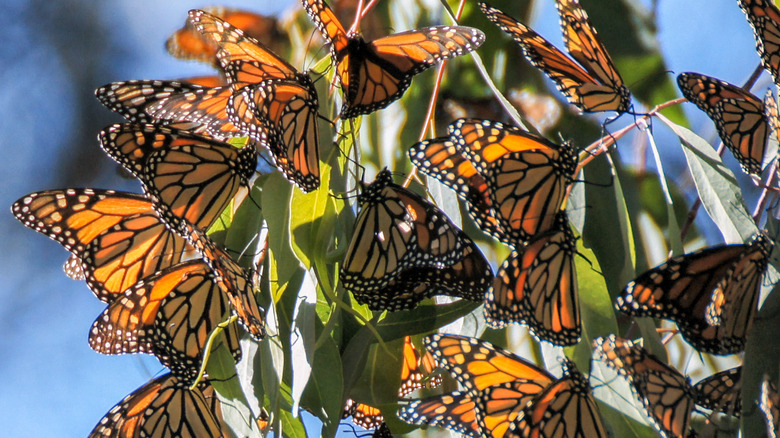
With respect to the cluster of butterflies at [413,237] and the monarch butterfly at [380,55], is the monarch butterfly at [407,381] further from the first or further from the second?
the monarch butterfly at [380,55]

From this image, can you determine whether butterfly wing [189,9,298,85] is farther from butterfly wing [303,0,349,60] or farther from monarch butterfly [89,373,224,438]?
monarch butterfly [89,373,224,438]

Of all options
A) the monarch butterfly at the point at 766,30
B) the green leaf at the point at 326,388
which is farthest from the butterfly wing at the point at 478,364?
the monarch butterfly at the point at 766,30

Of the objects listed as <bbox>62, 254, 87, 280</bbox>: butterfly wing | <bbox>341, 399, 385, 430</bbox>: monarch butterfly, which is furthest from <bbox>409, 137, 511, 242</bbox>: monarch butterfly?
<bbox>62, 254, 87, 280</bbox>: butterfly wing

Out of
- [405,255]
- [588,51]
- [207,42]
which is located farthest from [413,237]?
[207,42]

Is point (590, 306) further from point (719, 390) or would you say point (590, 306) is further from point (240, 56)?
point (240, 56)

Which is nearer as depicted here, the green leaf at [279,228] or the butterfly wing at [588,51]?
the green leaf at [279,228]
